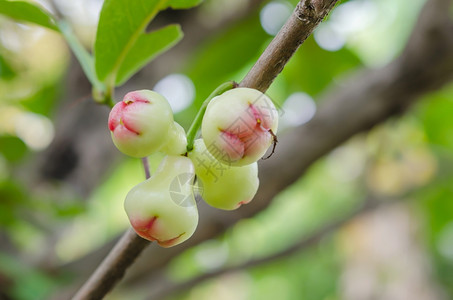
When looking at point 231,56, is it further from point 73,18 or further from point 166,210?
point 166,210

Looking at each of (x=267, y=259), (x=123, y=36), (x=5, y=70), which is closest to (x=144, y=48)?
(x=123, y=36)

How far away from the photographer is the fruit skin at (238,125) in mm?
283

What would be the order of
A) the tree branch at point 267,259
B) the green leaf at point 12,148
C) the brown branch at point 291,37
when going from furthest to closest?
1. the tree branch at point 267,259
2. the green leaf at point 12,148
3. the brown branch at point 291,37

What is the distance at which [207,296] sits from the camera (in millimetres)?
3178

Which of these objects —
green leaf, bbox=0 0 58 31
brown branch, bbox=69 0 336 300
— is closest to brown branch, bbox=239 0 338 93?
brown branch, bbox=69 0 336 300

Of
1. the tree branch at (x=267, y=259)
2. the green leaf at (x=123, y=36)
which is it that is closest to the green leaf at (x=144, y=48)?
the green leaf at (x=123, y=36)

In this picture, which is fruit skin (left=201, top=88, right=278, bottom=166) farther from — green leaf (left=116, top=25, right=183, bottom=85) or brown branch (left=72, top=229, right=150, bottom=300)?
green leaf (left=116, top=25, right=183, bottom=85)

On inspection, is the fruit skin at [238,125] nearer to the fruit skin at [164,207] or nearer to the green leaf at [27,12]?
the fruit skin at [164,207]

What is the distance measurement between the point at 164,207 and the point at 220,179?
0.04m

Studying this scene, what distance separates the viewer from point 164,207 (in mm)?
304

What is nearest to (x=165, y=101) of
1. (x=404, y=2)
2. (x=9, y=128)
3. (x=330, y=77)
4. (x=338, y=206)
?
(x=330, y=77)

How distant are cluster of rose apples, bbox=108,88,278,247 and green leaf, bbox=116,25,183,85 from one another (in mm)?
168

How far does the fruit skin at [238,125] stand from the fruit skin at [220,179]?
23mm

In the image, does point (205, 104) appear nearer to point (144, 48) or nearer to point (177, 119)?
point (144, 48)
